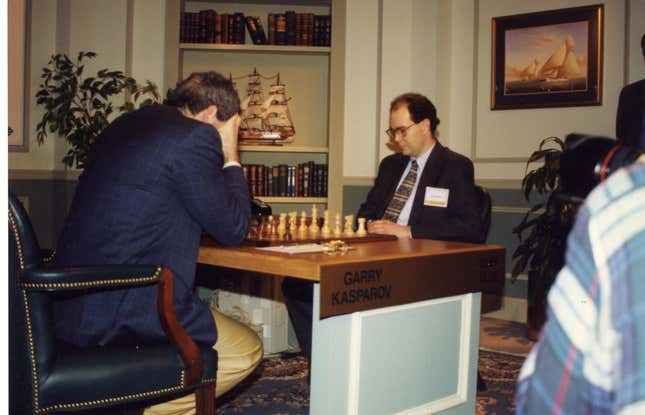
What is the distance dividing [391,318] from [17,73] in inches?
146

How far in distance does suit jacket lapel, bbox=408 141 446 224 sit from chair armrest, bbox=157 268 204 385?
1.70 metres

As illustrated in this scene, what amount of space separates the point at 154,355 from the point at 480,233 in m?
1.84

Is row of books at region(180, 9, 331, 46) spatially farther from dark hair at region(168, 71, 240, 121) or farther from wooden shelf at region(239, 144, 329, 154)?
dark hair at region(168, 71, 240, 121)

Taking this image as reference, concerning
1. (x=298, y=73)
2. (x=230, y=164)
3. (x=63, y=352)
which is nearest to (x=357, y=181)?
(x=298, y=73)

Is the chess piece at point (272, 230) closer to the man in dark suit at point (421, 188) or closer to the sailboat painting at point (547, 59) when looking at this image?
the man in dark suit at point (421, 188)

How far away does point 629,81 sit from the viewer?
4.78 meters

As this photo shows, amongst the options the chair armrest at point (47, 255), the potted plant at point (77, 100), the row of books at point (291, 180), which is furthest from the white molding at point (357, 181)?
the chair armrest at point (47, 255)

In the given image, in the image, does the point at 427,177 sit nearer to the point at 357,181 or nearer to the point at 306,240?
the point at 306,240

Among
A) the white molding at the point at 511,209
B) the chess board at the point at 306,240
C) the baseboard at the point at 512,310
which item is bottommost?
the baseboard at the point at 512,310

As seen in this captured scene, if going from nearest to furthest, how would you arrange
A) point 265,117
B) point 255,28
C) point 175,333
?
point 175,333, point 265,117, point 255,28

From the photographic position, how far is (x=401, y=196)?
3500 millimetres

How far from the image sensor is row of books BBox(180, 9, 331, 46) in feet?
17.7

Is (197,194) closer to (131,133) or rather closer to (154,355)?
(131,133)

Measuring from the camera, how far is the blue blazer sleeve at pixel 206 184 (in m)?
1.91
